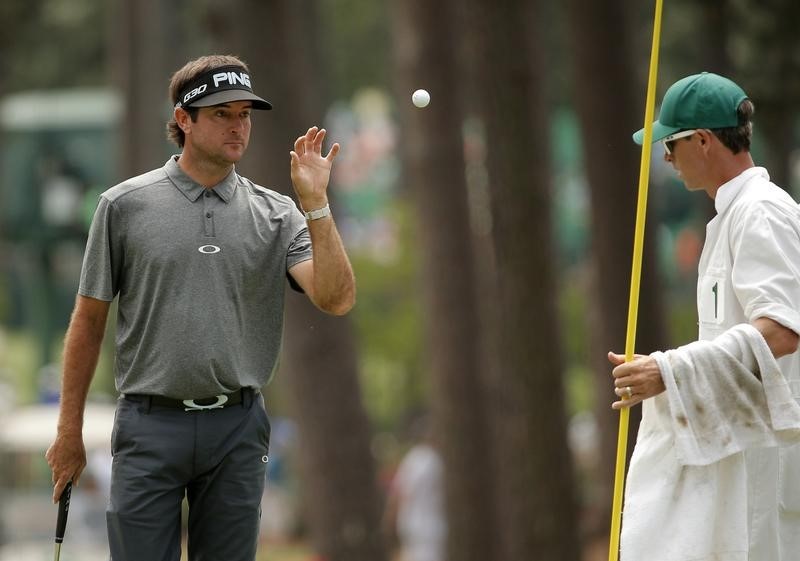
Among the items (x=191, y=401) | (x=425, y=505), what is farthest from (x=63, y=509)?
(x=425, y=505)

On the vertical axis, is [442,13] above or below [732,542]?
above

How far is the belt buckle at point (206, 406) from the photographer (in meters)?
5.00

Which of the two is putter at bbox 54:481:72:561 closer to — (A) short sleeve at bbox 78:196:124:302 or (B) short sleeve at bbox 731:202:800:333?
(A) short sleeve at bbox 78:196:124:302

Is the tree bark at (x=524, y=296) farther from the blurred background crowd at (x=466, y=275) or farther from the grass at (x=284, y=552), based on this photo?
the grass at (x=284, y=552)

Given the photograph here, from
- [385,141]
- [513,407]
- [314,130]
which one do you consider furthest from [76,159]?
[314,130]

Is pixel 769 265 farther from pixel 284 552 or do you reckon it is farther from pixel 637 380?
pixel 284 552

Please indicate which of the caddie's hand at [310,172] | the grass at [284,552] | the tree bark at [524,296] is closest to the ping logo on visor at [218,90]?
the caddie's hand at [310,172]

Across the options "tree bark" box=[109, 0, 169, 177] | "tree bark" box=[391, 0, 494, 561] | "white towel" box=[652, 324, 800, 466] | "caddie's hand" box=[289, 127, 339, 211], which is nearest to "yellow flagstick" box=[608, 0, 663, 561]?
"white towel" box=[652, 324, 800, 466]

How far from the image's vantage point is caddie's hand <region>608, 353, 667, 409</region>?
4.83 m

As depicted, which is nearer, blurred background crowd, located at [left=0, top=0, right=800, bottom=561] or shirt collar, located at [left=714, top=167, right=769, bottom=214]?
shirt collar, located at [left=714, top=167, right=769, bottom=214]

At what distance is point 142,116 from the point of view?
57.9 ft

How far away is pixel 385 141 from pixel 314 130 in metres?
27.7

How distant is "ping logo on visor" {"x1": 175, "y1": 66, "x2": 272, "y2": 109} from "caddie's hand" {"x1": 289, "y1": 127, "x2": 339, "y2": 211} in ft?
0.64

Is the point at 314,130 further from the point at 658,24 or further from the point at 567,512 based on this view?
the point at 567,512
